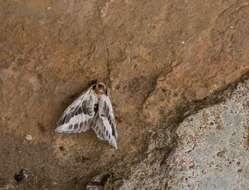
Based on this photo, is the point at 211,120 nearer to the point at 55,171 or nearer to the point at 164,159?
the point at 164,159

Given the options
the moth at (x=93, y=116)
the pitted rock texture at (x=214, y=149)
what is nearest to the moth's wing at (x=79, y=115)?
the moth at (x=93, y=116)

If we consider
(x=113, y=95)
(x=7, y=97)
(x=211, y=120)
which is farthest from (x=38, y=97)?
(x=211, y=120)

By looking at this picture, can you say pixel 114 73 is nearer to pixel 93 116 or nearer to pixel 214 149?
pixel 93 116

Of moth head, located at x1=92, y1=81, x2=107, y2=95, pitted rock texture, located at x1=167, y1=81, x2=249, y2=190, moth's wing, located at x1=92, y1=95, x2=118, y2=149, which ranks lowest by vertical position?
pitted rock texture, located at x1=167, y1=81, x2=249, y2=190

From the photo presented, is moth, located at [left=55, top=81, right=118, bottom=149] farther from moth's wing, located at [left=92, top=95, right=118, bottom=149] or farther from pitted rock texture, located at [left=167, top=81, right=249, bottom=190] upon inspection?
pitted rock texture, located at [left=167, top=81, right=249, bottom=190]

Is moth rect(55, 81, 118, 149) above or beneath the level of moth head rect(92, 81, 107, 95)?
beneath

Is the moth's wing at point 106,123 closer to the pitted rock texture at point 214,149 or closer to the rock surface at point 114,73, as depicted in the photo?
the rock surface at point 114,73

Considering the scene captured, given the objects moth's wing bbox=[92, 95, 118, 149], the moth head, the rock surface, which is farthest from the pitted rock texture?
the moth head
